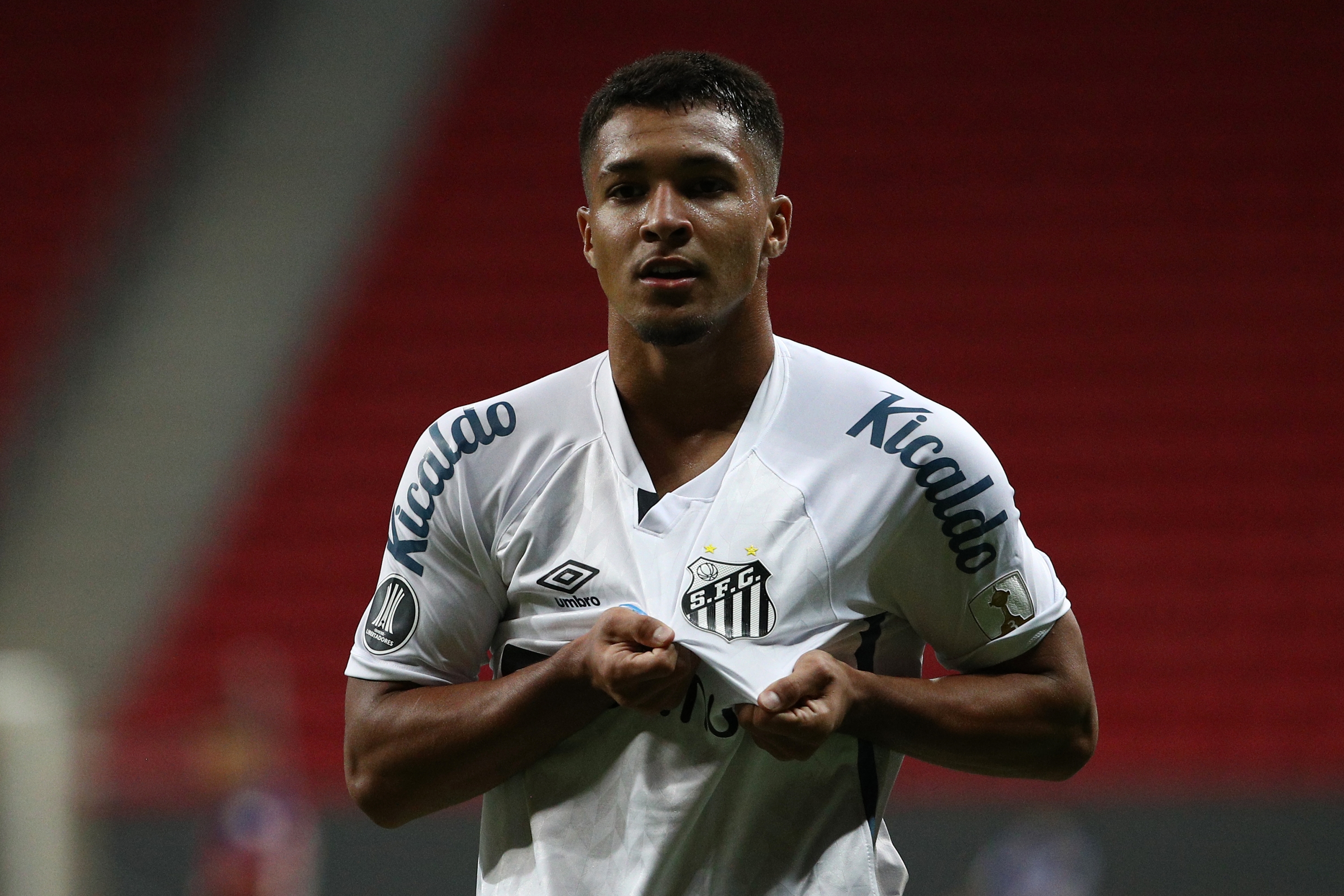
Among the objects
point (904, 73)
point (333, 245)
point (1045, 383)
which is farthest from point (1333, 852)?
point (333, 245)

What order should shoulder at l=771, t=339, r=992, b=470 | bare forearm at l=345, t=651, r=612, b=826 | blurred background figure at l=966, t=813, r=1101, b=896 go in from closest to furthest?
bare forearm at l=345, t=651, r=612, b=826, shoulder at l=771, t=339, r=992, b=470, blurred background figure at l=966, t=813, r=1101, b=896

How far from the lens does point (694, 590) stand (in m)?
1.61

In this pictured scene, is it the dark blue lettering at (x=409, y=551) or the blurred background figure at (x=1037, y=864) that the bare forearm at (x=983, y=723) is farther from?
the blurred background figure at (x=1037, y=864)

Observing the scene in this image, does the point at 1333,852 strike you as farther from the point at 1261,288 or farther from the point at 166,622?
the point at 166,622

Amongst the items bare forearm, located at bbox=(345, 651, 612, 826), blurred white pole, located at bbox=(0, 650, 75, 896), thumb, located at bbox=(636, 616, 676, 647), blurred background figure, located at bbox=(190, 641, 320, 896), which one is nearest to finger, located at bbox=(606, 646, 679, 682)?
thumb, located at bbox=(636, 616, 676, 647)

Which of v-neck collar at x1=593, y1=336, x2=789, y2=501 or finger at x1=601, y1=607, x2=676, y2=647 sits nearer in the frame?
finger at x1=601, y1=607, x2=676, y2=647

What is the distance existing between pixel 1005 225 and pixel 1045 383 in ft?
2.40

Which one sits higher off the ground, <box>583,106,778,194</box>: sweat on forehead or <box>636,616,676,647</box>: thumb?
<box>583,106,778,194</box>: sweat on forehead

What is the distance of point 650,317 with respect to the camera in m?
1.67

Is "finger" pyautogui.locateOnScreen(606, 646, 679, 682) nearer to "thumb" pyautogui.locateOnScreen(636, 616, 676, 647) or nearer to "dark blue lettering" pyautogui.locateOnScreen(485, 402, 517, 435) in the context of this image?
"thumb" pyautogui.locateOnScreen(636, 616, 676, 647)

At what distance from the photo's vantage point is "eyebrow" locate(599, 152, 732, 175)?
1656 mm

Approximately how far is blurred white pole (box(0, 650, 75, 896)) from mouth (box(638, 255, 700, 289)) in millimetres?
833

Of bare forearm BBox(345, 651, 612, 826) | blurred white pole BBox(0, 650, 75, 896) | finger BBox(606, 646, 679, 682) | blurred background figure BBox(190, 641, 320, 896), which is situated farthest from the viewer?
blurred background figure BBox(190, 641, 320, 896)

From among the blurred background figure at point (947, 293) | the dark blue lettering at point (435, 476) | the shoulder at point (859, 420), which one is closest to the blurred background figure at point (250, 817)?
the blurred background figure at point (947, 293)
